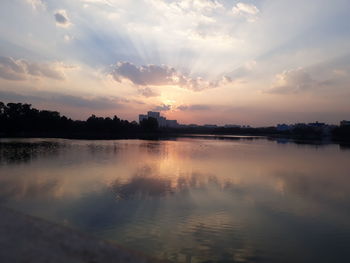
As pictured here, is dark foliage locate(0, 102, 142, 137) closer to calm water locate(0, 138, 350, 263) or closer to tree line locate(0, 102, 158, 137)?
tree line locate(0, 102, 158, 137)

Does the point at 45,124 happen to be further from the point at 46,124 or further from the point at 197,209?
the point at 197,209

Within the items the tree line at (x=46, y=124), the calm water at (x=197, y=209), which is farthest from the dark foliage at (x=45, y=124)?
the calm water at (x=197, y=209)

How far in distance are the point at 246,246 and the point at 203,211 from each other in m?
2.23

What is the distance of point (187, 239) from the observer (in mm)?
5914

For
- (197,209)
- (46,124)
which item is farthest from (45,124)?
(197,209)

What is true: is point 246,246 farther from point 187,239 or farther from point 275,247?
point 187,239

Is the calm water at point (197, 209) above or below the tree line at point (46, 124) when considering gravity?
below

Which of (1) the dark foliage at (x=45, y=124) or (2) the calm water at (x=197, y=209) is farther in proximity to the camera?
(1) the dark foliage at (x=45, y=124)

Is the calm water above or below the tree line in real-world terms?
below

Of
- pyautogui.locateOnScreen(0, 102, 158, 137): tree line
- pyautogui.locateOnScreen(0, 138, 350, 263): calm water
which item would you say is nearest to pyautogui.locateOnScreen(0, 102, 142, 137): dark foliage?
A: pyautogui.locateOnScreen(0, 102, 158, 137): tree line

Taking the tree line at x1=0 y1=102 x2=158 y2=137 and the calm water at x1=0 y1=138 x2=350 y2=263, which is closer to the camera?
the calm water at x1=0 y1=138 x2=350 y2=263

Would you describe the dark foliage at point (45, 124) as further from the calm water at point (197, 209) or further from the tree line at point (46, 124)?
the calm water at point (197, 209)

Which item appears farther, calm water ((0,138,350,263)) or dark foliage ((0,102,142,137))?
dark foliage ((0,102,142,137))

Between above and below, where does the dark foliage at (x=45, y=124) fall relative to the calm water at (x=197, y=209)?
above
